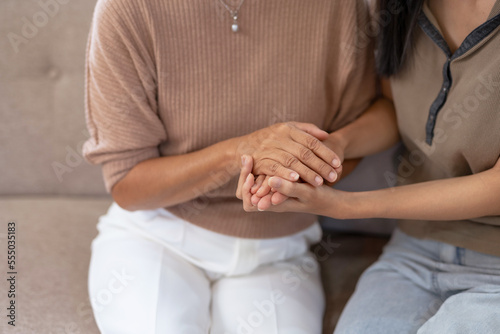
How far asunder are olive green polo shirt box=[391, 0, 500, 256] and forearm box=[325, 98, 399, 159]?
0.04 meters

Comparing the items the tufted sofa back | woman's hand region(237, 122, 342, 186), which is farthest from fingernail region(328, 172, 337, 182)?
the tufted sofa back

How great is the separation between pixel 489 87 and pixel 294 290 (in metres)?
0.54

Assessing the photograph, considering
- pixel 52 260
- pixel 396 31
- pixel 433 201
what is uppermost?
pixel 396 31

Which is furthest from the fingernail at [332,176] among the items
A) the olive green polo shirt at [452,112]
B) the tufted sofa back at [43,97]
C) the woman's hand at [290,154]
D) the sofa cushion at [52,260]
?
the tufted sofa back at [43,97]

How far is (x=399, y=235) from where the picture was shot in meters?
1.17

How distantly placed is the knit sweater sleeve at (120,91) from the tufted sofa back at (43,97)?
36cm

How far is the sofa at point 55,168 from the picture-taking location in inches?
49.1

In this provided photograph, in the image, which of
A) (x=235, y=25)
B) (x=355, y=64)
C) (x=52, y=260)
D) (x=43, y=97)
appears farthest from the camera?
(x=43, y=97)

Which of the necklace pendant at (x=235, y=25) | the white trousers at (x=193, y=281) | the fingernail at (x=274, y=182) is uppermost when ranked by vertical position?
the necklace pendant at (x=235, y=25)

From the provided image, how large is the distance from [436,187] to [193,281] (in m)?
0.51

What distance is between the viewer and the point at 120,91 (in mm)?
970

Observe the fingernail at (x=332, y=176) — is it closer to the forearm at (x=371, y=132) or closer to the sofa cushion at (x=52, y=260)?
the forearm at (x=371, y=132)

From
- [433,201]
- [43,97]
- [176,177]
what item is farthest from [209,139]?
[43,97]

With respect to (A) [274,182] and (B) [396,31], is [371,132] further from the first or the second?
(A) [274,182]
